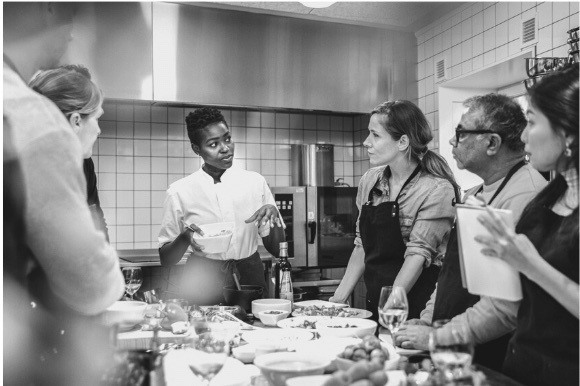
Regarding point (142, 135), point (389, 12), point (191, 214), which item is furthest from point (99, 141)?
point (389, 12)

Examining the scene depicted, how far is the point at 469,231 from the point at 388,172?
1.18 m

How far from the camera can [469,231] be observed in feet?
4.63

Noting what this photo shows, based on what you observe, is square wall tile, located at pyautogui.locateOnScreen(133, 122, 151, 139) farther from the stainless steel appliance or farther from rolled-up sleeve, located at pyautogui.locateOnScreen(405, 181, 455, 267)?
rolled-up sleeve, located at pyautogui.locateOnScreen(405, 181, 455, 267)

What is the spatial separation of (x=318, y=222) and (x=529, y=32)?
1900 millimetres

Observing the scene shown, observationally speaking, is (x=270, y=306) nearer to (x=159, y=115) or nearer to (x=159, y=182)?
(x=159, y=182)

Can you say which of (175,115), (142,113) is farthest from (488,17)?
(142,113)

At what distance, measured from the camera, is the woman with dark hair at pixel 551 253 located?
4.15 feet

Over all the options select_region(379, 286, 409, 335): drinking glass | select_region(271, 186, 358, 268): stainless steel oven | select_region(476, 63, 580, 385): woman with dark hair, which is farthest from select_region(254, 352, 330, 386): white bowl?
select_region(271, 186, 358, 268): stainless steel oven

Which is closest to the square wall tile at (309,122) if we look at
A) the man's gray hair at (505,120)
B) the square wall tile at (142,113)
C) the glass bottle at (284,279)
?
the square wall tile at (142,113)

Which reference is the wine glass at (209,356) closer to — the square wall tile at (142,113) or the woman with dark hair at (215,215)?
the woman with dark hair at (215,215)

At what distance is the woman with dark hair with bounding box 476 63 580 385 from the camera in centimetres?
126

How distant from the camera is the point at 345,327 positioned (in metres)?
1.72

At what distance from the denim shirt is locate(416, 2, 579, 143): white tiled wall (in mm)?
1256

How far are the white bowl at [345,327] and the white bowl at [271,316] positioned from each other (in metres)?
0.16
